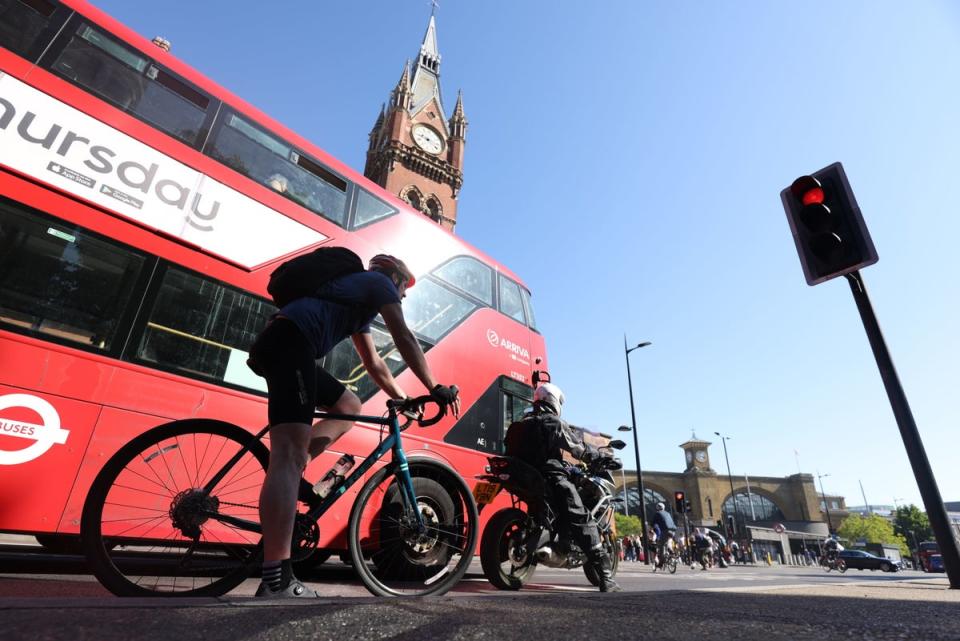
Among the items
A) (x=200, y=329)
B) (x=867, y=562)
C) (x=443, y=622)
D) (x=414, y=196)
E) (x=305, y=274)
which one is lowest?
(x=443, y=622)

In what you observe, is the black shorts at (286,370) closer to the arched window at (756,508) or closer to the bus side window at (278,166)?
the bus side window at (278,166)

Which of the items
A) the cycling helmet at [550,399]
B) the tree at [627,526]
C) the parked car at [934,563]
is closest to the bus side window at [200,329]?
the cycling helmet at [550,399]

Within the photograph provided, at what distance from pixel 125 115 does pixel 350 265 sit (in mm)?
3059

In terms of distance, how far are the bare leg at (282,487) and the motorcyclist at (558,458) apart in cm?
231

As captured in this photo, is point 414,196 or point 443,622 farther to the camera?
point 414,196

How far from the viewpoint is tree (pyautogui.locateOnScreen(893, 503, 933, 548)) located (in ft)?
213

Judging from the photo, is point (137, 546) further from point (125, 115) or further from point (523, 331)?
point (523, 331)

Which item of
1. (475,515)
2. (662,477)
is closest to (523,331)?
(475,515)

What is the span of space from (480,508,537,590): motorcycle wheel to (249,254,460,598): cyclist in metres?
1.90

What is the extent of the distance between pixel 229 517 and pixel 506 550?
2.51 meters

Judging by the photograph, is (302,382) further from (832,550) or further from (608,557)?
(832,550)

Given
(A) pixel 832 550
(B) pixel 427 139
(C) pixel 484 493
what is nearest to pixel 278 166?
(C) pixel 484 493

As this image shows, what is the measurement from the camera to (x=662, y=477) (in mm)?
65250

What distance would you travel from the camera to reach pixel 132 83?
4.13 meters
